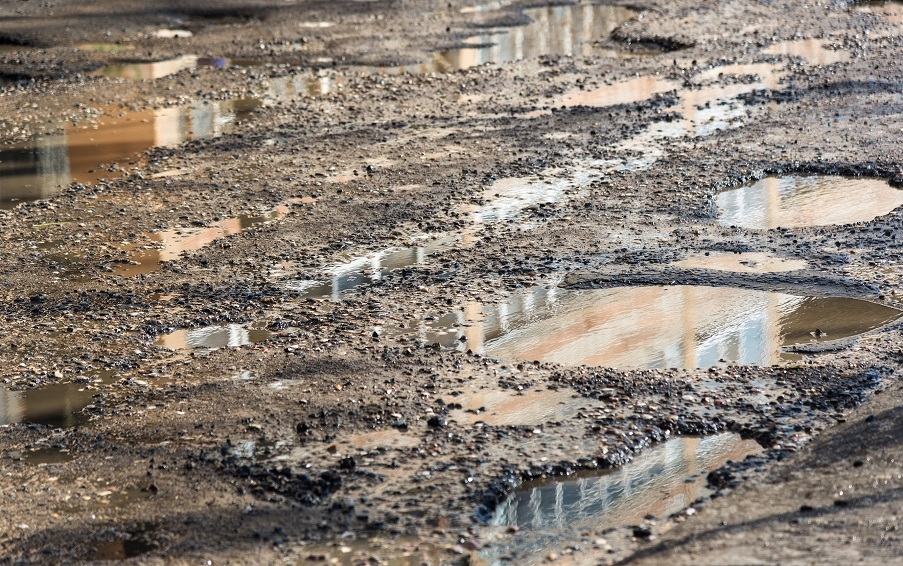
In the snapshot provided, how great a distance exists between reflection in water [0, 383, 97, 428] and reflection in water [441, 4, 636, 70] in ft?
26.2

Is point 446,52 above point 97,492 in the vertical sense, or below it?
above

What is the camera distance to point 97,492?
15.6 feet

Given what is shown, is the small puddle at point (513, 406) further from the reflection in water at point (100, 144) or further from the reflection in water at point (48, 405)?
the reflection in water at point (100, 144)

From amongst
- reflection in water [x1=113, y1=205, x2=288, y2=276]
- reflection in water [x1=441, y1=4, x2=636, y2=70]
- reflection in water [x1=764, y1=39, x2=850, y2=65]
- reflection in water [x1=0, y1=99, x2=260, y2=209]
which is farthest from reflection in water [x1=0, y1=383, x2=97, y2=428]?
reflection in water [x1=764, y1=39, x2=850, y2=65]

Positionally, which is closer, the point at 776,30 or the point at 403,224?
the point at 403,224

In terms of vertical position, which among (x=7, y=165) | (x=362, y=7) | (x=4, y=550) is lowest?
(x=4, y=550)

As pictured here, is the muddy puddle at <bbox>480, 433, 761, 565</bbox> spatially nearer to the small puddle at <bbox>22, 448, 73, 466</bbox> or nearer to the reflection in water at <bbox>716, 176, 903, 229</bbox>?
the small puddle at <bbox>22, 448, 73, 466</bbox>

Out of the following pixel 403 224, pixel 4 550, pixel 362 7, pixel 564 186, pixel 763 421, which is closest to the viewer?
pixel 4 550

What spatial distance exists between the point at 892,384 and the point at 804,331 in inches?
31.5

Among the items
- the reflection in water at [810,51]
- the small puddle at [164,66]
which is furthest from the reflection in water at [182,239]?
the reflection in water at [810,51]

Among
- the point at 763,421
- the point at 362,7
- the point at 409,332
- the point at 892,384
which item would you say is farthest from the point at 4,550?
the point at 362,7

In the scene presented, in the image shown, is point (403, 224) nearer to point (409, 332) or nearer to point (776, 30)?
point (409, 332)

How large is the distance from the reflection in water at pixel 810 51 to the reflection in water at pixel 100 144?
6168mm

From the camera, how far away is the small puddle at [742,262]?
6.98m
